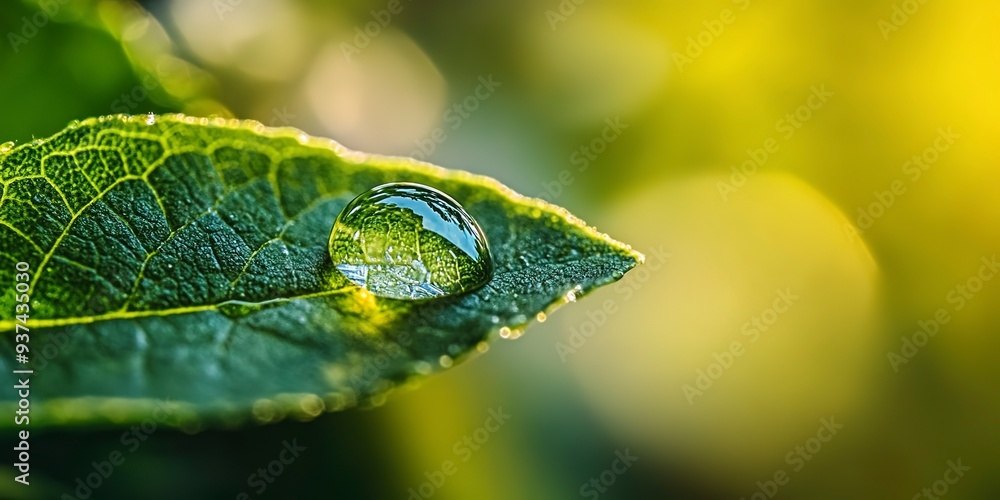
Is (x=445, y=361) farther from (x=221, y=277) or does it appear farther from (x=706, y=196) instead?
(x=706, y=196)

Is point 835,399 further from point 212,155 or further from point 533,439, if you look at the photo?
point 212,155

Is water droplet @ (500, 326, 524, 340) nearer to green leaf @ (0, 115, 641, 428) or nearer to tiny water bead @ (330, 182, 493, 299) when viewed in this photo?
green leaf @ (0, 115, 641, 428)

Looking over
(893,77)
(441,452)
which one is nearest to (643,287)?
(441,452)

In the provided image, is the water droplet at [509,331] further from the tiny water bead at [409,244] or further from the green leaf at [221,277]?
the tiny water bead at [409,244]

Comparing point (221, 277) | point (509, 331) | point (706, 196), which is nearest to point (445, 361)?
point (509, 331)

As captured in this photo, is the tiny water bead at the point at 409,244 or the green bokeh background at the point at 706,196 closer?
the tiny water bead at the point at 409,244

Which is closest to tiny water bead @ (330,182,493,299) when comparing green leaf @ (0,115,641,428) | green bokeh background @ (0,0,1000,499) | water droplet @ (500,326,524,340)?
green leaf @ (0,115,641,428)

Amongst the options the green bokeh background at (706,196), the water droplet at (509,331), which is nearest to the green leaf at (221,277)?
the water droplet at (509,331)
